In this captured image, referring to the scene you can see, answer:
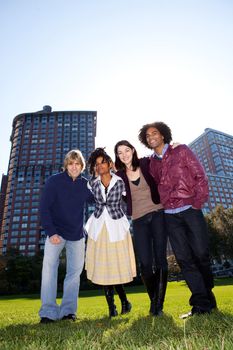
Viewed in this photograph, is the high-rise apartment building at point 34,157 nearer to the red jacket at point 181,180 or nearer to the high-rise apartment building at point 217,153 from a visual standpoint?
the high-rise apartment building at point 217,153

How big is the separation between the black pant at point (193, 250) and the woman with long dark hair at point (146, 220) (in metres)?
0.36

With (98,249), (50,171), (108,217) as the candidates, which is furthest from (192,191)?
(50,171)

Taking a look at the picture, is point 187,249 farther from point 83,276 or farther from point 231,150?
point 231,150

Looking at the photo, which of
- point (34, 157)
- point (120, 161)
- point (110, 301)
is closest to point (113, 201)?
point (120, 161)

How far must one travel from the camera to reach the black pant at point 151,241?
4.24 metres

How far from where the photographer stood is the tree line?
44.2 m

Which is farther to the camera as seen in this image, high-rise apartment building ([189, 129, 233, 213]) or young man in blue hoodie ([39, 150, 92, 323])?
high-rise apartment building ([189, 129, 233, 213])

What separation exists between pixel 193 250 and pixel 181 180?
1.03 m

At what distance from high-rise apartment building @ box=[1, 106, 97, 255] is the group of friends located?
11505cm

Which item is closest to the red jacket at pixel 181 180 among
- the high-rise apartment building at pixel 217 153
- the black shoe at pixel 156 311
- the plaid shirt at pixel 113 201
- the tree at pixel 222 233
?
the plaid shirt at pixel 113 201

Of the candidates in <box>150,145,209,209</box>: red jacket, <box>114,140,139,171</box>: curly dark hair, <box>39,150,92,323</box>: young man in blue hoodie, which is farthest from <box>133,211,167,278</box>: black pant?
<box>39,150,92,323</box>: young man in blue hoodie

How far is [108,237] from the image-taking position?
439 cm

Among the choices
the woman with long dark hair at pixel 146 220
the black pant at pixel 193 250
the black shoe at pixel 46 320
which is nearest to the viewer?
the black pant at pixel 193 250

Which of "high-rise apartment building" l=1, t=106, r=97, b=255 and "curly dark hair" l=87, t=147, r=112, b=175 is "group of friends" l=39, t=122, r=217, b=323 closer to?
"curly dark hair" l=87, t=147, r=112, b=175
